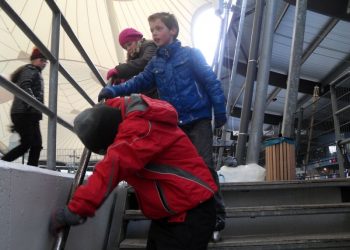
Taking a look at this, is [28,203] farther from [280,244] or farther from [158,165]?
[280,244]

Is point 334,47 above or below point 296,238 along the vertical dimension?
above

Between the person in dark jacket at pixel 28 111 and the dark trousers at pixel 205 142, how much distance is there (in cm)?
206

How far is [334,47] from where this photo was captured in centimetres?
1213

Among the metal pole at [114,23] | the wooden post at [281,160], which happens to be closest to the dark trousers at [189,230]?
the wooden post at [281,160]

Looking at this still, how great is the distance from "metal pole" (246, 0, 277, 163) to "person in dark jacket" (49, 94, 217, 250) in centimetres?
349

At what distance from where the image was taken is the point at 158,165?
1776mm

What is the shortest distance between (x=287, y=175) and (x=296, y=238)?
1.79 metres

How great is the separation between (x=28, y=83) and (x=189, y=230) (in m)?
2.92

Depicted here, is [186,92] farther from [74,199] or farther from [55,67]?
[74,199]

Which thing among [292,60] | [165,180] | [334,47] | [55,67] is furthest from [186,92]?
[334,47]

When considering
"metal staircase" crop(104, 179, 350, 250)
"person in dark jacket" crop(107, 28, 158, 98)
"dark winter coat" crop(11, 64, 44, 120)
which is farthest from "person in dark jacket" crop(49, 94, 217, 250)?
"dark winter coat" crop(11, 64, 44, 120)

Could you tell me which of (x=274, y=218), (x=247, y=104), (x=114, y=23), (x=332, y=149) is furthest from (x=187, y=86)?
(x=114, y=23)

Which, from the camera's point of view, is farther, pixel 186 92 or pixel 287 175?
pixel 287 175

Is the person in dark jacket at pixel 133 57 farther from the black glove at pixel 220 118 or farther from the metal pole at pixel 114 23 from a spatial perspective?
the metal pole at pixel 114 23
